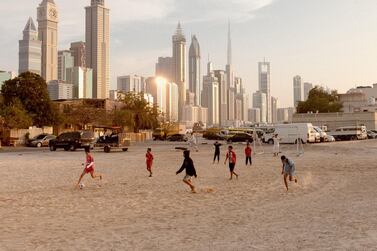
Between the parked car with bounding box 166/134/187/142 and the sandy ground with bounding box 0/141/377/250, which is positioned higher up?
the parked car with bounding box 166/134/187/142

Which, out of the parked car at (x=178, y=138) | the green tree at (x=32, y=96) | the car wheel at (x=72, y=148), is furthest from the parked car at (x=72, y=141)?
the parked car at (x=178, y=138)

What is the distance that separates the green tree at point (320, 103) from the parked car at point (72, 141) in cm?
7162

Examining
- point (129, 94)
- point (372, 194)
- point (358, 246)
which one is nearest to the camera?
point (358, 246)

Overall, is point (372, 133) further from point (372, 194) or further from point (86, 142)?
point (372, 194)

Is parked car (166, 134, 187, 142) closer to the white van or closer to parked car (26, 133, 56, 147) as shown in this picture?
the white van

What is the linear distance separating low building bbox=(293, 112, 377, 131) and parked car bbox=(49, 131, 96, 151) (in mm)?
57328

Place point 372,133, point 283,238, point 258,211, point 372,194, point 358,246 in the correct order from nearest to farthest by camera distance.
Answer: point 358,246 < point 283,238 < point 258,211 < point 372,194 < point 372,133

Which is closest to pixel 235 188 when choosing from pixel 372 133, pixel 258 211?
pixel 258 211

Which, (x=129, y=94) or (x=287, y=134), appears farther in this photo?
(x=129, y=94)

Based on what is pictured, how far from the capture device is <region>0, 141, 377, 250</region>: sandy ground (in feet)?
27.7

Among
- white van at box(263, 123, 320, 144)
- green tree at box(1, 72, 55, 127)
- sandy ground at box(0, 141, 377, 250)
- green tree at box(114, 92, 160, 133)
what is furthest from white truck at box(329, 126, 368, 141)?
sandy ground at box(0, 141, 377, 250)

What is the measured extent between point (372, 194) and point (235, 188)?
4462 millimetres

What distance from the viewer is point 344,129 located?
226 ft

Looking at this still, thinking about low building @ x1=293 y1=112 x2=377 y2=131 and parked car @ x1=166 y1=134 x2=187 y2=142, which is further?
low building @ x1=293 y1=112 x2=377 y2=131
